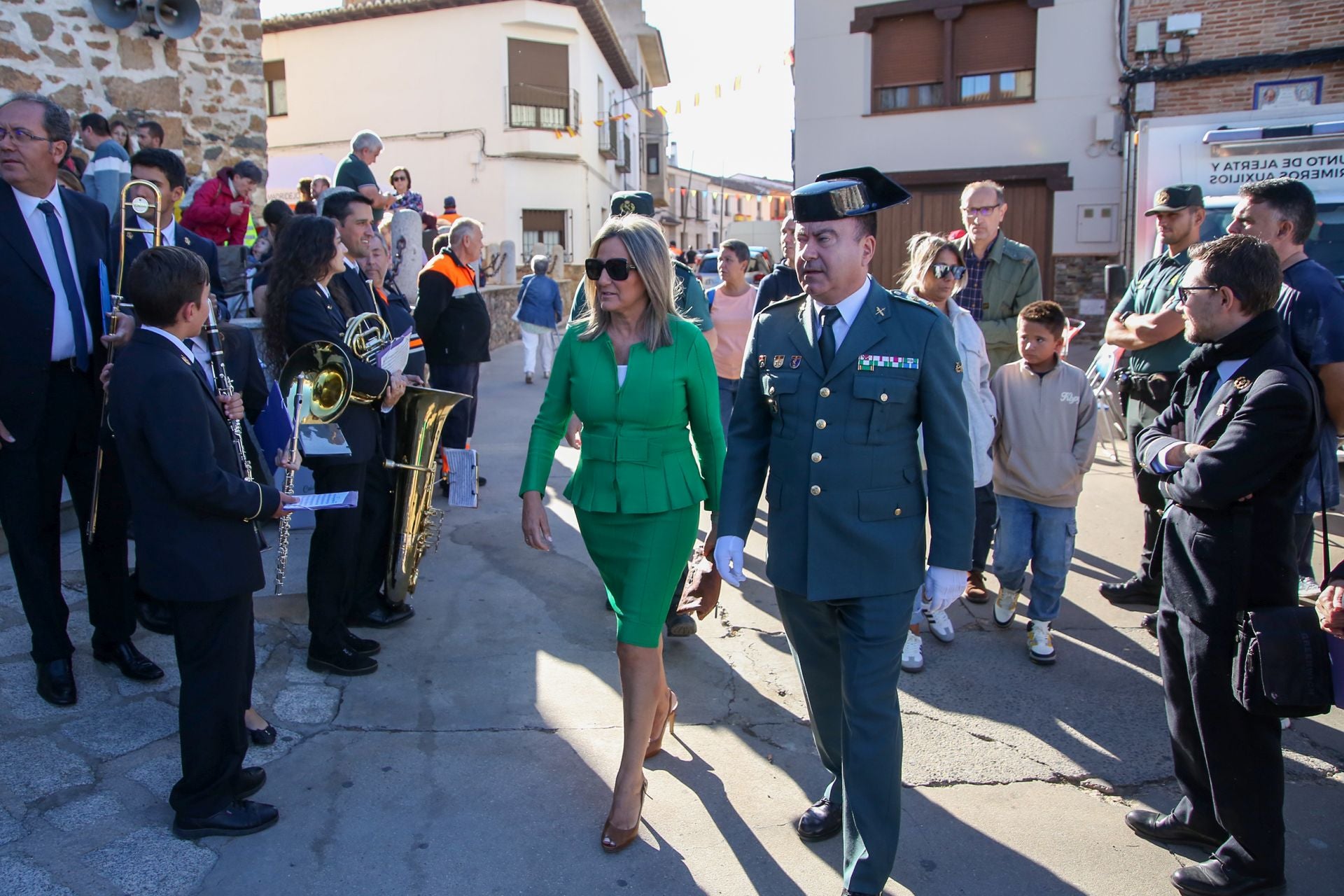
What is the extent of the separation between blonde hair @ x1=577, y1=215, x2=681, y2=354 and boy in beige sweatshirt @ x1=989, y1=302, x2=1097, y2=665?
2.06m

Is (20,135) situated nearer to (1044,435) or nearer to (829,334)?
(829,334)

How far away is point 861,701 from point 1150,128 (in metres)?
9.12

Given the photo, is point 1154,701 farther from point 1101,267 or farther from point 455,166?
point 455,166

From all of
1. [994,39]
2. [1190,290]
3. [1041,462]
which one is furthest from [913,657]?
[994,39]

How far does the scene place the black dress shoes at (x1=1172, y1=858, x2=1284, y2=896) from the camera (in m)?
2.62

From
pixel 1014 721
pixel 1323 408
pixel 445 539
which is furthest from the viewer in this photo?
pixel 445 539

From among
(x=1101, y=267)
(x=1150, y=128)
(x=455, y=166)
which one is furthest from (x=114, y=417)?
(x=455, y=166)

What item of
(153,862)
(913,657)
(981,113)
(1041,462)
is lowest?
(153,862)

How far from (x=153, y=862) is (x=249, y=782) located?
0.37 meters

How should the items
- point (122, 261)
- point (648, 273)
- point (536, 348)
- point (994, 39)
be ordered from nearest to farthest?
point (648, 273) → point (122, 261) → point (536, 348) → point (994, 39)

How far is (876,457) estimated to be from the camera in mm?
2588

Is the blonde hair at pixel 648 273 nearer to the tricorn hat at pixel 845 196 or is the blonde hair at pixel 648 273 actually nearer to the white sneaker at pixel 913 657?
the tricorn hat at pixel 845 196

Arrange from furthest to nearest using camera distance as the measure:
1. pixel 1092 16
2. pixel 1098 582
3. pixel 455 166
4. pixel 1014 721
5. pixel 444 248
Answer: pixel 455 166
pixel 1092 16
pixel 444 248
pixel 1098 582
pixel 1014 721

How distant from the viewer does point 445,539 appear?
592cm
